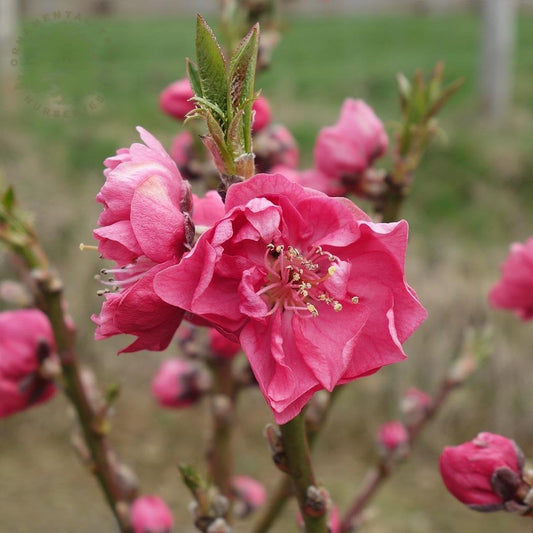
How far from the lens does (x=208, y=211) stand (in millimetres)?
512

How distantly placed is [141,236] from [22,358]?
1.58ft

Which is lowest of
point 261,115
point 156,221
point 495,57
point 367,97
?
point 367,97

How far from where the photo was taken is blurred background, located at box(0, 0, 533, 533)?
233 centimetres

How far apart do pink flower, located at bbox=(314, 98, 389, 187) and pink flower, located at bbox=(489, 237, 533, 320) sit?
19cm

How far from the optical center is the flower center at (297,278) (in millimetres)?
509

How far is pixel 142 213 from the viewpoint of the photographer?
46cm

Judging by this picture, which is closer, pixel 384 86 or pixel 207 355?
pixel 207 355

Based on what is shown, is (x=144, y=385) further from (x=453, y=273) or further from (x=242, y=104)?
(x=242, y=104)

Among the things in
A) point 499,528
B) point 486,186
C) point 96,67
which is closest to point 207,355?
point 96,67

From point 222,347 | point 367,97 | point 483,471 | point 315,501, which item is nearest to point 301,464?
point 315,501

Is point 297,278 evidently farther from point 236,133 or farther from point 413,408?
point 413,408

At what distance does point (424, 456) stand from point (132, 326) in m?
2.30

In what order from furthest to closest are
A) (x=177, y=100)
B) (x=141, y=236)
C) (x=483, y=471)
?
(x=177, y=100) → (x=483, y=471) → (x=141, y=236)

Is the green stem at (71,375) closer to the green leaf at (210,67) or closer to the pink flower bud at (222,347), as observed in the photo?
the pink flower bud at (222,347)
